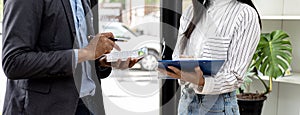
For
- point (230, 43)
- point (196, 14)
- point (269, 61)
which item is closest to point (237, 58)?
point (230, 43)

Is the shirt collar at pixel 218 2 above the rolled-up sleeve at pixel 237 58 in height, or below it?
above

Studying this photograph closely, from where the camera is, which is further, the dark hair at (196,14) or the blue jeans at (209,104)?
the dark hair at (196,14)

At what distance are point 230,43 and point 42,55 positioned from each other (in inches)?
28.1

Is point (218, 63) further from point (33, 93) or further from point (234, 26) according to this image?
point (33, 93)

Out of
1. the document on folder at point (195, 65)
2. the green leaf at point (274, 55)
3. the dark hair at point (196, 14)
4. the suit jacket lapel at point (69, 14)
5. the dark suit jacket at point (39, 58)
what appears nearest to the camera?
the dark suit jacket at point (39, 58)

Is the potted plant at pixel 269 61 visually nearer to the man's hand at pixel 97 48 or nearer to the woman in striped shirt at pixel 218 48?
the woman in striped shirt at pixel 218 48

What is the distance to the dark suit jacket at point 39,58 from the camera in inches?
38.7

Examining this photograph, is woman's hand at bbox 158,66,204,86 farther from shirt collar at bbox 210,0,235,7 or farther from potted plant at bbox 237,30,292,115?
potted plant at bbox 237,30,292,115

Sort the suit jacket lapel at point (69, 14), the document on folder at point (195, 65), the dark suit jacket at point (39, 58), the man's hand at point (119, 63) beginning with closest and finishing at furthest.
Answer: the dark suit jacket at point (39, 58) < the suit jacket lapel at point (69, 14) < the document on folder at point (195, 65) < the man's hand at point (119, 63)

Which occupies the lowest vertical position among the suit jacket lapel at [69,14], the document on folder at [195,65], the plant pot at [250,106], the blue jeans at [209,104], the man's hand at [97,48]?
the plant pot at [250,106]

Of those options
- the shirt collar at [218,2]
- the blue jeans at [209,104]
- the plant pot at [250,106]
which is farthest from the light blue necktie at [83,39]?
the plant pot at [250,106]

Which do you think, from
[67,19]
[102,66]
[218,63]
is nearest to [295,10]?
[218,63]

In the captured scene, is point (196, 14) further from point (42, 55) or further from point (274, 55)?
point (274, 55)

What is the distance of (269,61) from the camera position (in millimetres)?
2203
